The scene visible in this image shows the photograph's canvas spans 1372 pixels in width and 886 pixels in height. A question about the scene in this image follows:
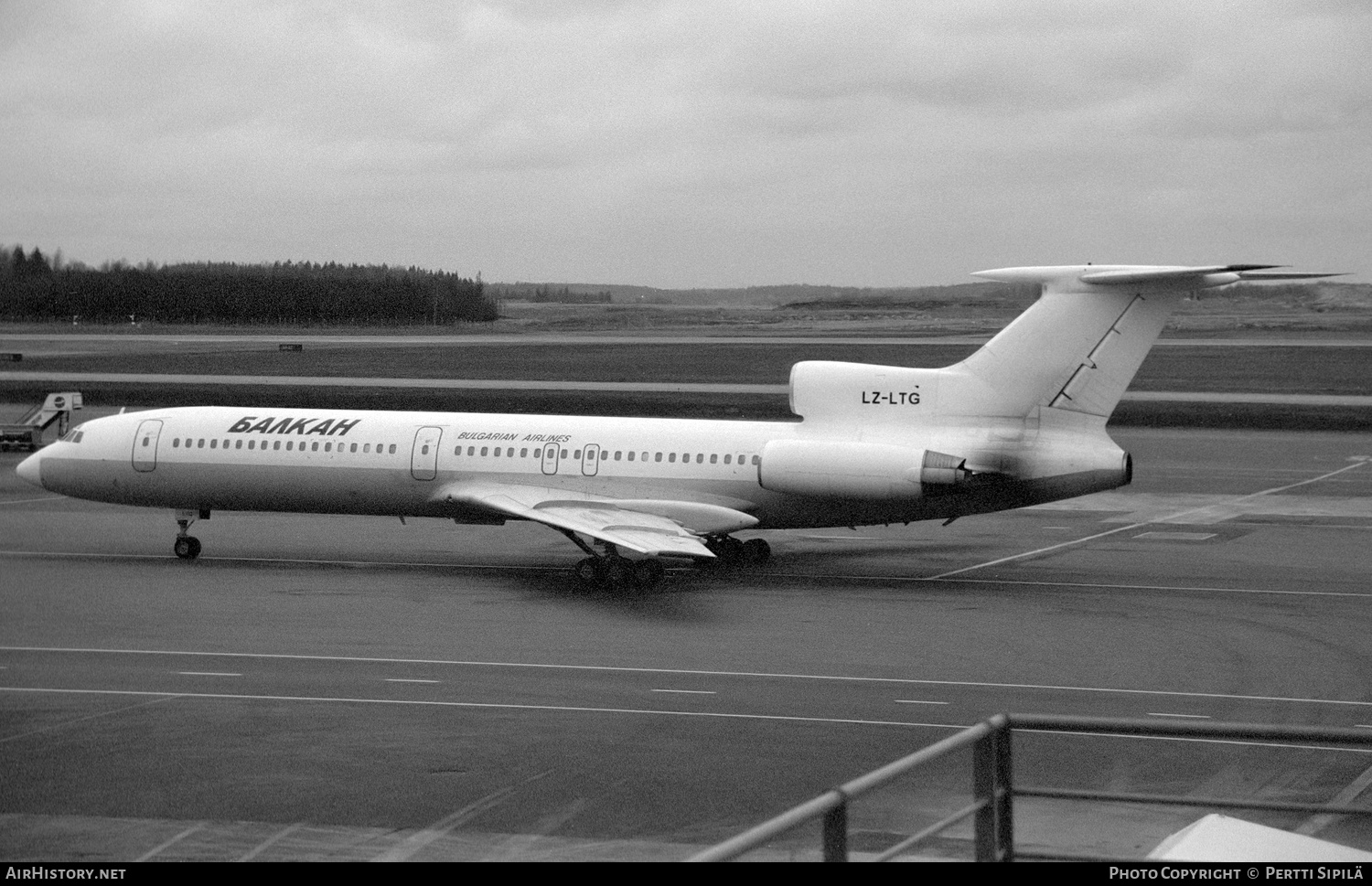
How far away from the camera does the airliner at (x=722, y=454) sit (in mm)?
29797

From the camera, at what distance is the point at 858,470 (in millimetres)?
30125

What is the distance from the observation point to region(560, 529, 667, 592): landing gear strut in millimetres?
29703

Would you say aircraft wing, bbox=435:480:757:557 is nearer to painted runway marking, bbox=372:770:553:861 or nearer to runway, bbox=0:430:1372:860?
runway, bbox=0:430:1372:860

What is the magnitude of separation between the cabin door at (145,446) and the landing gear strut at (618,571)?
10562mm

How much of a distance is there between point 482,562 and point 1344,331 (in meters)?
101

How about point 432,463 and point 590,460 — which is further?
point 432,463

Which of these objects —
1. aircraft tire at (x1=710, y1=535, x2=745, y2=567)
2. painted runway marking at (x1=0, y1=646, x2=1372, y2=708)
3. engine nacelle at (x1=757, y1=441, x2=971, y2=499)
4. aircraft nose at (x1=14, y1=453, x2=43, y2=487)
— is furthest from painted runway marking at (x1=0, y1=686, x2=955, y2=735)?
aircraft nose at (x1=14, y1=453, x2=43, y2=487)

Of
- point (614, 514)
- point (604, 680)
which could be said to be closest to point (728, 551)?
point (614, 514)

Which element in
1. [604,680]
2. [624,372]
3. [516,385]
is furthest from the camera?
[624,372]

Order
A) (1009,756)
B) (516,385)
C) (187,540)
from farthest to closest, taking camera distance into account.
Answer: (516,385), (187,540), (1009,756)

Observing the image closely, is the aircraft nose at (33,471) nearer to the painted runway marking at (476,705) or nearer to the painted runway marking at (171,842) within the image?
the painted runway marking at (476,705)

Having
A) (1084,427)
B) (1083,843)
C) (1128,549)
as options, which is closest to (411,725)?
(1083,843)

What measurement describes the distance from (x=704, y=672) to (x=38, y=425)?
42.3m

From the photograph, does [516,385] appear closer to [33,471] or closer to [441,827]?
[33,471]
